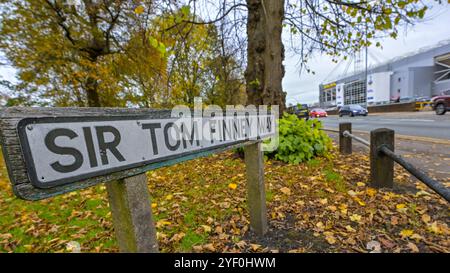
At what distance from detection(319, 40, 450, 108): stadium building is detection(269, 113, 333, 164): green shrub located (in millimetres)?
41805

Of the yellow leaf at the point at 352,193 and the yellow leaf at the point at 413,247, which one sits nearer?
the yellow leaf at the point at 413,247

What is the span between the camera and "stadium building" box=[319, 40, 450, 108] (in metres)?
36.2

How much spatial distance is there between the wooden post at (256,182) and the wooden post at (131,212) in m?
1.16

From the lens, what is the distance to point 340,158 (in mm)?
4336

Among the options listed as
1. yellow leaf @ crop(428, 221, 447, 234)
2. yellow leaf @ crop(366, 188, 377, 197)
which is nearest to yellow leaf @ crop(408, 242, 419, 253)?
yellow leaf @ crop(428, 221, 447, 234)

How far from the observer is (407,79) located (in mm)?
39156

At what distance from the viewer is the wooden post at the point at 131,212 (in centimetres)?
94

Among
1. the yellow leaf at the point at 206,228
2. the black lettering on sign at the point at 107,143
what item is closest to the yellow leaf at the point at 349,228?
the yellow leaf at the point at 206,228

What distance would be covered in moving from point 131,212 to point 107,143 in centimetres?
35

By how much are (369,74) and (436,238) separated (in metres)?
53.9

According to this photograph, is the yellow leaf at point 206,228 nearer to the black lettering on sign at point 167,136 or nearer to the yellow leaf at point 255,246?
the yellow leaf at point 255,246

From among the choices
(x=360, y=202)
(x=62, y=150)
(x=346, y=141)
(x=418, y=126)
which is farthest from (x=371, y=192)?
(x=418, y=126)

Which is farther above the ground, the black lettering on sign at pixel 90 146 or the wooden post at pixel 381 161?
the black lettering on sign at pixel 90 146

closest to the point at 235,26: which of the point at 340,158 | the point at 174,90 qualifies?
the point at 340,158
